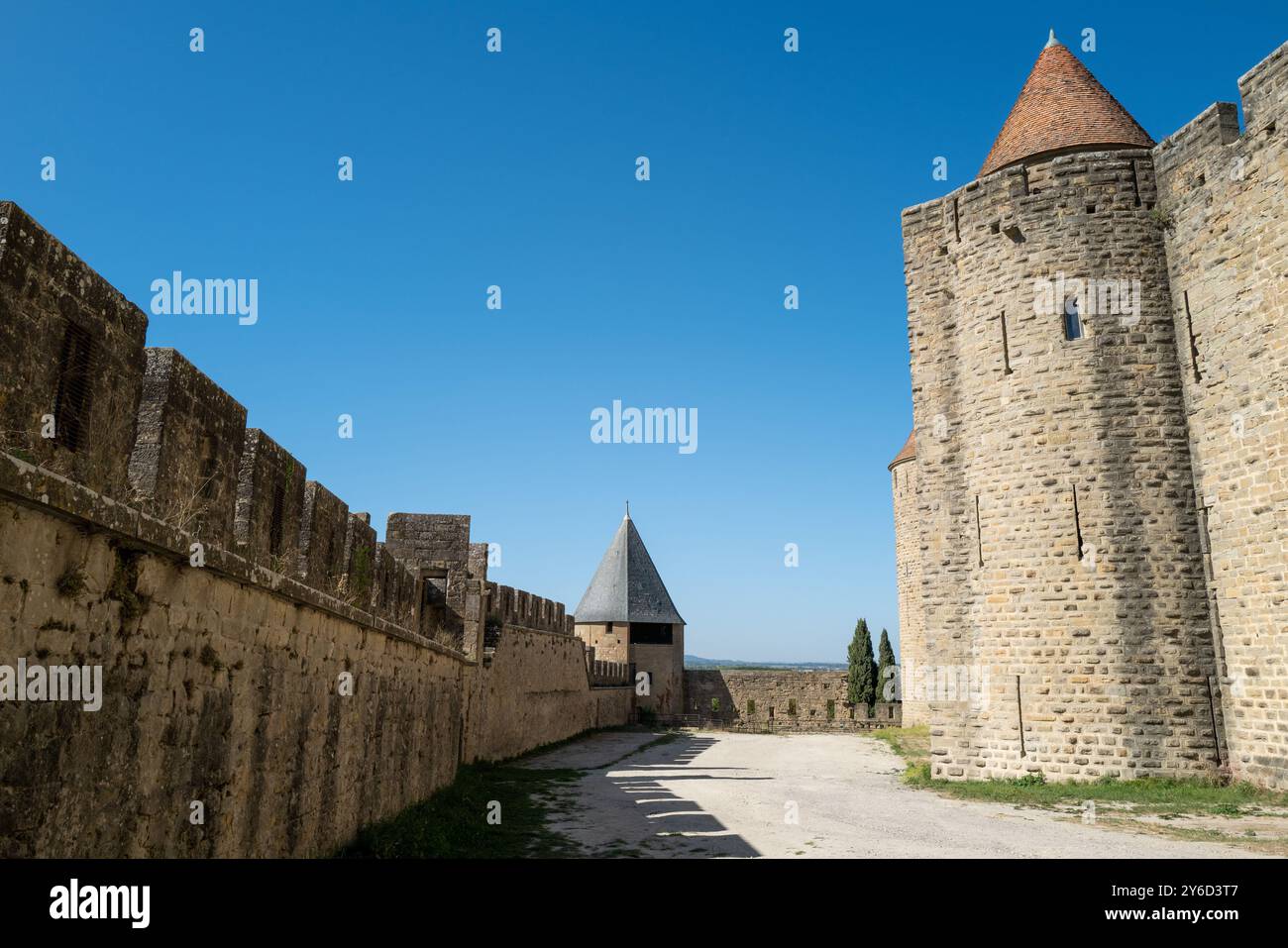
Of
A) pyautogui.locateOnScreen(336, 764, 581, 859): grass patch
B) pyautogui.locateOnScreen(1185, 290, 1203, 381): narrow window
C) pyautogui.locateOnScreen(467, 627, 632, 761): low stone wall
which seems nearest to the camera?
pyautogui.locateOnScreen(336, 764, 581, 859): grass patch

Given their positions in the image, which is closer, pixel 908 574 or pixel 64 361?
pixel 64 361

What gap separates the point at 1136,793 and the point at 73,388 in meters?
12.4

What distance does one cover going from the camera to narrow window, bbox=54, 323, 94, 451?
3314mm

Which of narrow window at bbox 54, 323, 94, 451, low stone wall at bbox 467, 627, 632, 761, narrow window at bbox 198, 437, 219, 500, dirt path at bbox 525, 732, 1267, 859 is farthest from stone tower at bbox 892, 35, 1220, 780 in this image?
narrow window at bbox 54, 323, 94, 451

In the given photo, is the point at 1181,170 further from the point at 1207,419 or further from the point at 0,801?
the point at 0,801

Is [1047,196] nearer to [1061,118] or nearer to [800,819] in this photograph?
[1061,118]

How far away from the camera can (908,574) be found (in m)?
28.6

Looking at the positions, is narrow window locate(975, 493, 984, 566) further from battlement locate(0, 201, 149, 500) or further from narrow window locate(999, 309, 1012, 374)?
battlement locate(0, 201, 149, 500)

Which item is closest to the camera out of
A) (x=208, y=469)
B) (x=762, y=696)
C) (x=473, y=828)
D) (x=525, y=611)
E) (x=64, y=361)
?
(x=64, y=361)

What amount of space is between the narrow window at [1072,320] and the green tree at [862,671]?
24.6m

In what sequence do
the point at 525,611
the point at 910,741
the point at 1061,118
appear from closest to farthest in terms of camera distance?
the point at 1061,118 → the point at 525,611 → the point at 910,741

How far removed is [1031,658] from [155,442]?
40.1 ft

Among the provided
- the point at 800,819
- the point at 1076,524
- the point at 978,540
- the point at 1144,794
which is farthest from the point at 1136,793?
the point at 800,819

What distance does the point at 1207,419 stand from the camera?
12.1 metres
